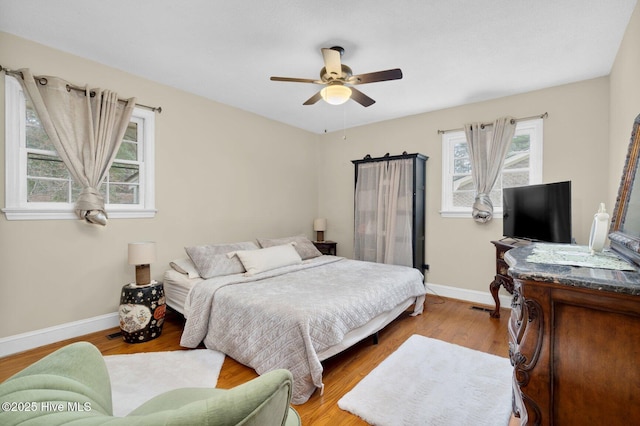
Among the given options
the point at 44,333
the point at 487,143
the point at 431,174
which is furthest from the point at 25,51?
the point at 487,143

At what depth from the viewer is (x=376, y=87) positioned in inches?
134

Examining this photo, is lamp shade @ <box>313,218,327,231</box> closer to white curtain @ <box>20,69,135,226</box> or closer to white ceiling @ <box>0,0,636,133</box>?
white ceiling @ <box>0,0,636,133</box>

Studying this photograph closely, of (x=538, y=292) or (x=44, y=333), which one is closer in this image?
(x=538, y=292)

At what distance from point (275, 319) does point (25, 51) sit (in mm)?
3153

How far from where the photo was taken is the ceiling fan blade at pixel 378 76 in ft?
7.60

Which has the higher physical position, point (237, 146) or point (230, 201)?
point (237, 146)

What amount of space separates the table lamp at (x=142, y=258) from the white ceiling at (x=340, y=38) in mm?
1710

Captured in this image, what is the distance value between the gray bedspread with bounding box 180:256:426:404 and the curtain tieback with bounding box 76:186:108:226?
1.18m

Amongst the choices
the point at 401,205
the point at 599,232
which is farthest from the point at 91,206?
the point at 599,232

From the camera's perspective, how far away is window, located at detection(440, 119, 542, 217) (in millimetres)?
3502

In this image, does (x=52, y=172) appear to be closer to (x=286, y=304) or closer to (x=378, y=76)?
(x=286, y=304)

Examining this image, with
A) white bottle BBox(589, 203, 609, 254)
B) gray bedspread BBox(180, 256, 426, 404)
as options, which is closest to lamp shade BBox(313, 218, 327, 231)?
gray bedspread BBox(180, 256, 426, 404)

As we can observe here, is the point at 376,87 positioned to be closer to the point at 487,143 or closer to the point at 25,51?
the point at 487,143

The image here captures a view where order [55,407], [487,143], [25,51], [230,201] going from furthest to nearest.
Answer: [230,201] → [487,143] → [25,51] → [55,407]
